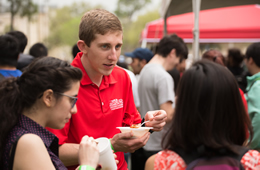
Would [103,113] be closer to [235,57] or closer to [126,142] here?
[126,142]

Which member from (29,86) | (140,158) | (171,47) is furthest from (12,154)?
(171,47)

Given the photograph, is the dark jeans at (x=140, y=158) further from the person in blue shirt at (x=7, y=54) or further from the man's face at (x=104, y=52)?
the man's face at (x=104, y=52)

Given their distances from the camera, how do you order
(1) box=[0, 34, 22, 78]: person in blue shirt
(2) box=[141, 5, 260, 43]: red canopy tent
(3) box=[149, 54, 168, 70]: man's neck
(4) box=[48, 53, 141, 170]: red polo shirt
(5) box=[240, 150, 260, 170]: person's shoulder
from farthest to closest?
(2) box=[141, 5, 260, 43]: red canopy tent, (3) box=[149, 54, 168, 70]: man's neck, (1) box=[0, 34, 22, 78]: person in blue shirt, (4) box=[48, 53, 141, 170]: red polo shirt, (5) box=[240, 150, 260, 170]: person's shoulder

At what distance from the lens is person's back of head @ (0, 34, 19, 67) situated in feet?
12.7

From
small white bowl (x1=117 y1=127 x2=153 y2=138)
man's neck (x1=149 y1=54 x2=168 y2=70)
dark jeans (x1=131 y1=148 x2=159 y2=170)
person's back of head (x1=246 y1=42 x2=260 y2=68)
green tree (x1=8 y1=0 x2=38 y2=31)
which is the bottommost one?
dark jeans (x1=131 y1=148 x2=159 y2=170)

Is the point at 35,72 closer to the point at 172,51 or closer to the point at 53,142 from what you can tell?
the point at 53,142

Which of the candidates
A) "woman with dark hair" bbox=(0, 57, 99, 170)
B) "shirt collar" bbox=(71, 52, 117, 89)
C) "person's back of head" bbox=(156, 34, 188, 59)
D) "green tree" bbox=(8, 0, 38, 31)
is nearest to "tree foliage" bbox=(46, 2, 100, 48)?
"green tree" bbox=(8, 0, 38, 31)

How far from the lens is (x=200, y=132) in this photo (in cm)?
154

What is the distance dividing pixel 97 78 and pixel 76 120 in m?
0.40

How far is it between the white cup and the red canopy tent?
8.16 metres

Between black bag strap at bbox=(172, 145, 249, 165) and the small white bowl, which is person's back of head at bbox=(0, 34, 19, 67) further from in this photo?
black bag strap at bbox=(172, 145, 249, 165)

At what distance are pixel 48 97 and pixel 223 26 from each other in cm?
899

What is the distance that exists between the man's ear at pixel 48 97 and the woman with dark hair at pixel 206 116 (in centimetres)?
72

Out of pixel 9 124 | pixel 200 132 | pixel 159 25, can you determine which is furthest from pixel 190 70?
pixel 159 25
